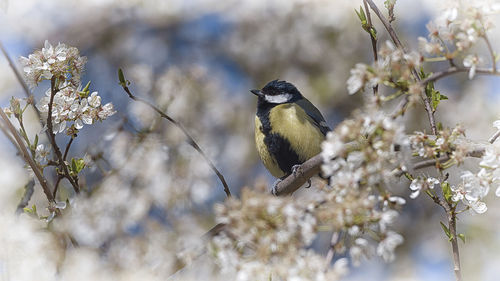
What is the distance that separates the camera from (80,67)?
1212mm

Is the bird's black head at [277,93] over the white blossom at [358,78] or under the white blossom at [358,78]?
under

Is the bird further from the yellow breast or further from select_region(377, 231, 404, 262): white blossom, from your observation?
select_region(377, 231, 404, 262): white blossom

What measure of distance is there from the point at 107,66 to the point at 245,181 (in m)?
1.03

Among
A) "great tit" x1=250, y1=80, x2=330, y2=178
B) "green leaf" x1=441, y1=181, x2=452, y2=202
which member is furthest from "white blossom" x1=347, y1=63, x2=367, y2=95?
"great tit" x1=250, y1=80, x2=330, y2=178

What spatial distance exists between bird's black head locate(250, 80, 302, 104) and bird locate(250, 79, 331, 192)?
0.06 feet

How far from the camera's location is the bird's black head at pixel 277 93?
228cm

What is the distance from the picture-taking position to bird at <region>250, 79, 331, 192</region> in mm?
2080

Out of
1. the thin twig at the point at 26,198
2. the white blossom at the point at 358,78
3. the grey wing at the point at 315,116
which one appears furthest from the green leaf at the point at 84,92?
the grey wing at the point at 315,116

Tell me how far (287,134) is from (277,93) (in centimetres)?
28

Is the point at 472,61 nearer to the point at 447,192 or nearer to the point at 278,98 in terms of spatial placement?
the point at 447,192

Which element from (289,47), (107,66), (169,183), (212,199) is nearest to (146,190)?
(169,183)

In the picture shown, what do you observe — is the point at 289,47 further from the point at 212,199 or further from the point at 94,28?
the point at 212,199

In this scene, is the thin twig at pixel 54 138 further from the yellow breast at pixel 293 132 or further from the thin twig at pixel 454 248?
the yellow breast at pixel 293 132

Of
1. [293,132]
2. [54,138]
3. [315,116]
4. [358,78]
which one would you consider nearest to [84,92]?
[54,138]
